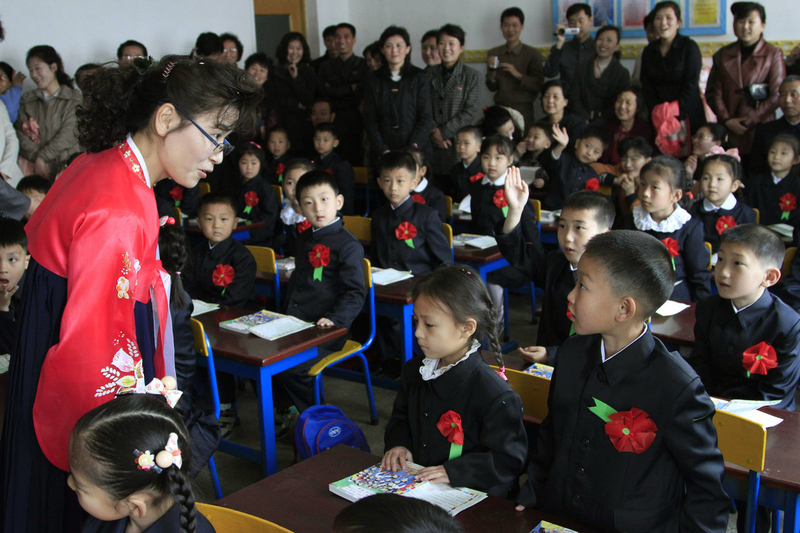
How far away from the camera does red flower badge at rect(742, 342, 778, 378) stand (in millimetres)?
2219

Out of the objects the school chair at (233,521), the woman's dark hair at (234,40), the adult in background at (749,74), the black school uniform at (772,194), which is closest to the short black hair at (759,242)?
the school chair at (233,521)

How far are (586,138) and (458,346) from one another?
13.3 ft

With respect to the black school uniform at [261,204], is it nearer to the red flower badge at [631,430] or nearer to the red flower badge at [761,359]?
the red flower badge at [761,359]

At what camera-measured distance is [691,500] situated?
54.8 inches

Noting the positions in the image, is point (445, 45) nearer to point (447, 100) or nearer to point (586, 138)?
point (447, 100)

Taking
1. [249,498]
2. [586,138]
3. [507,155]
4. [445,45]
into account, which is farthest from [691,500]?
[445,45]

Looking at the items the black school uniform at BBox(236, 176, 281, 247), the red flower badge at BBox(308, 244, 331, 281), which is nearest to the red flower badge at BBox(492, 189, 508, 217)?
the red flower badge at BBox(308, 244, 331, 281)

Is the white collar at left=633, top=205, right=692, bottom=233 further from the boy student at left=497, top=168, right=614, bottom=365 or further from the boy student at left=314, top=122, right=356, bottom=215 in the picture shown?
the boy student at left=314, top=122, right=356, bottom=215

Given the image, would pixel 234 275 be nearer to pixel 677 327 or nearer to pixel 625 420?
pixel 677 327

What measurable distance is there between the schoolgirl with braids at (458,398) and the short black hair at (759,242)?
1005mm

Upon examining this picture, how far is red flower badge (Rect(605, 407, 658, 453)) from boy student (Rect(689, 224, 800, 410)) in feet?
3.25

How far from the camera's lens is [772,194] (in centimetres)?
460

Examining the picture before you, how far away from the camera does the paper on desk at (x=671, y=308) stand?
2758 mm

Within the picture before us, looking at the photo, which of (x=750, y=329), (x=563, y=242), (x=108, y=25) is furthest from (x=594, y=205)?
(x=108, y=25)
